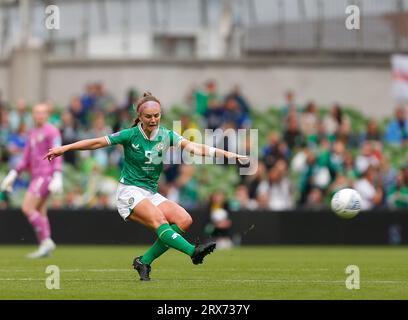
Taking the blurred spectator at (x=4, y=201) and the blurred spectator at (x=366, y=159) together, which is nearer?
the blurred spectator at (x=4, y=201)

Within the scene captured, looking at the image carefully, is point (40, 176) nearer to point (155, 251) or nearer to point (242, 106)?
point (155, 251)

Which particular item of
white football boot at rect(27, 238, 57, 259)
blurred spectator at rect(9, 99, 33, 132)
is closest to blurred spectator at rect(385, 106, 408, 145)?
blurred spectator at rect(9, 99, 33, 132)

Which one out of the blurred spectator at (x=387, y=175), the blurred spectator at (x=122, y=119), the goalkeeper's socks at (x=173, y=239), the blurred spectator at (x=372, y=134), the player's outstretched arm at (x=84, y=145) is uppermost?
the blurred spectator at (x=122, y=119)

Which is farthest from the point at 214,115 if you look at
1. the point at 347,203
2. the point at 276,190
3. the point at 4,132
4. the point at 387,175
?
the point at 347,203

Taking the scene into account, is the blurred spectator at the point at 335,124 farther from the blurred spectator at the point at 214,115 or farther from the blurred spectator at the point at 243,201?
the blurred spectator at the point at 243,201

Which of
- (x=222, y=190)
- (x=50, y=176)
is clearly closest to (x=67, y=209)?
(x=222, y=190)

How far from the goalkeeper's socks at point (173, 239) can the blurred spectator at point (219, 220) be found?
12.1 metres

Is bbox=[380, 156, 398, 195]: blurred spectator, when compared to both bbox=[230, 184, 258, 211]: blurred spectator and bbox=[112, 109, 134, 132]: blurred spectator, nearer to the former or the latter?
bbox=[230, 184, 258, 211]: blurred spectator

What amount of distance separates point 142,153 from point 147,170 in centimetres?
22

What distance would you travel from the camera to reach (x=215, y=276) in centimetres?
1466

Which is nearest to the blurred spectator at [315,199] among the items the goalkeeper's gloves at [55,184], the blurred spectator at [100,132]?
the blurred spectator at [100,132]

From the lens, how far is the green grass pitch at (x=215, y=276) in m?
12.0

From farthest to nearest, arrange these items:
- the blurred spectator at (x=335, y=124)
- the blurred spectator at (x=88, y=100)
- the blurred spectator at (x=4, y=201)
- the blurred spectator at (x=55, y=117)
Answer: the blurred spectator at (x=88, y=100), the blurred spectator at (x=335, y=124), the blurred spectator at (x=55, y=117), the blurred spectator at (x=4, y=201)
